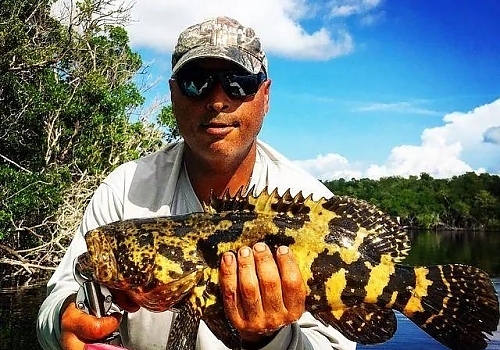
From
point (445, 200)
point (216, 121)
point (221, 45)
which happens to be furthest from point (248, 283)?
point (445, 200)

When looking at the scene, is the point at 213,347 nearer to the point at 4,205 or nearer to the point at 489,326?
the point at 489,326

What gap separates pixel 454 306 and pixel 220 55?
2.00m

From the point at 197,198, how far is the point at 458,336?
1784 millimetres

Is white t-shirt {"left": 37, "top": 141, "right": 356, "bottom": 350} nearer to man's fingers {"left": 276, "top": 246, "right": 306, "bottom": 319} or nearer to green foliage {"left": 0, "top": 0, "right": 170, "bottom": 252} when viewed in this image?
man's fingers {"left": 276, "top": 246, "right": 306, "bottom": 319}

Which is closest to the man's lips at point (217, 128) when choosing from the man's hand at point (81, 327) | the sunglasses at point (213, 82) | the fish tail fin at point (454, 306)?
the sunglasses at point (213, 82)

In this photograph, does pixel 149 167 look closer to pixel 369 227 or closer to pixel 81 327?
pixel 81 327

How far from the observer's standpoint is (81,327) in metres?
3.23

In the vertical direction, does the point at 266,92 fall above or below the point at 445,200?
below

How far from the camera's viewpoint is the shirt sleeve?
140 inches

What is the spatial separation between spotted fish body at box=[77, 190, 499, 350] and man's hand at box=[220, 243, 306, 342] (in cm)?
8

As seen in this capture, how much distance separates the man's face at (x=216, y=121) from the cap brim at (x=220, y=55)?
0.14 ft

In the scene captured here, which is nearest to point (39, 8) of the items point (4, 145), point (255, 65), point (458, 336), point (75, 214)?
point (4, 145)

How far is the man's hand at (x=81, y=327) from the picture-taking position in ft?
10.4

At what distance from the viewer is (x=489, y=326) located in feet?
11.0
